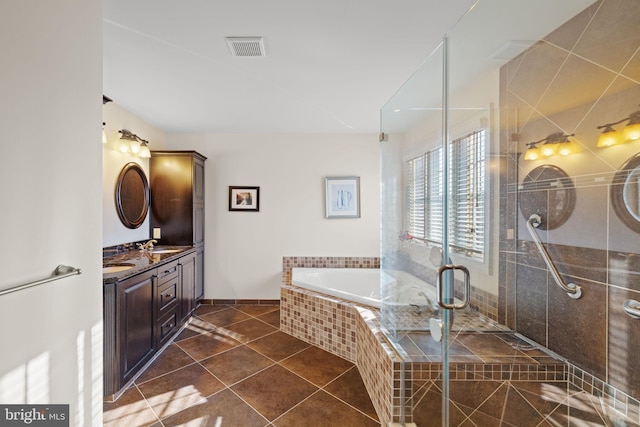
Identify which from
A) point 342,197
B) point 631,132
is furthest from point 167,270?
point 631,132

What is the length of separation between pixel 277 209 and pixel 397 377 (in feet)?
9.30

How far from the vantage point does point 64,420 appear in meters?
1.06

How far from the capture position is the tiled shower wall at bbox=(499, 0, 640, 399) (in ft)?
3.81

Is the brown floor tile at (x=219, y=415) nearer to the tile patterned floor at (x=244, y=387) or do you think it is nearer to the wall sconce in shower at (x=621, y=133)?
the tile patterned floor at (x=244, y=387)

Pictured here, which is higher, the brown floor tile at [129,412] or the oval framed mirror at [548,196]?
the oval framed mirror at [548,196]

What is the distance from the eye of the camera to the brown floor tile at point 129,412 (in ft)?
5.64

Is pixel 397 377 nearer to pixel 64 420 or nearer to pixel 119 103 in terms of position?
pixel 64 420

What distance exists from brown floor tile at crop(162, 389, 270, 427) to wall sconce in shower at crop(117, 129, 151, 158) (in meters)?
2.65

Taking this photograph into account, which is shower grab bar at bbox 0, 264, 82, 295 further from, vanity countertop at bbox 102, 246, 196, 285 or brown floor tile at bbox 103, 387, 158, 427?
brown floor tile at bbox 103, 387, 158, 427

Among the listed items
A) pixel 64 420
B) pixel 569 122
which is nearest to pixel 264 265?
pixel 64 420

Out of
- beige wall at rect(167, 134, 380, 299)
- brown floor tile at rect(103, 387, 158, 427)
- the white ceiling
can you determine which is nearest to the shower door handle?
the white ceiling

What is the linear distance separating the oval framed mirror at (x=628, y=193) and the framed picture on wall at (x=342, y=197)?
114 inches

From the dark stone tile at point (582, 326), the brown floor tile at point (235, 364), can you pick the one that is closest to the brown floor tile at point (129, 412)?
the brown floor tile at point (235, 364)

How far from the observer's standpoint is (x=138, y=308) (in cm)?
216
